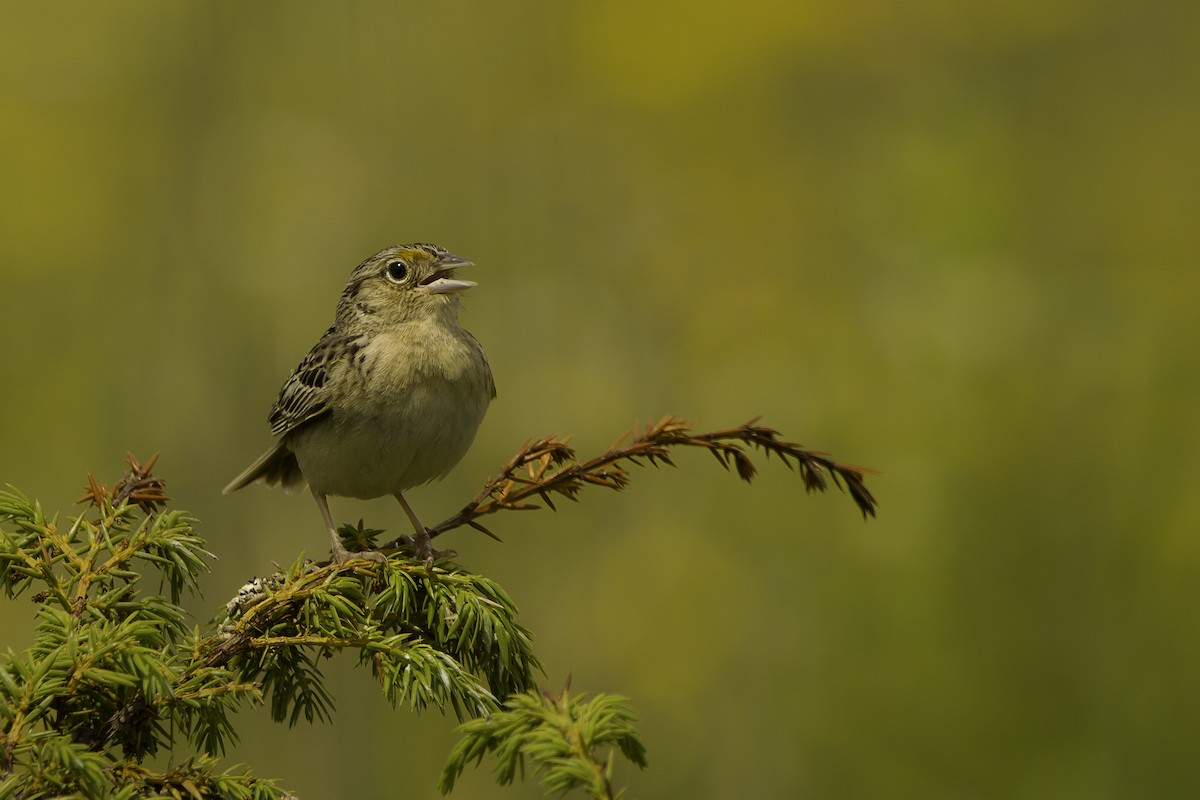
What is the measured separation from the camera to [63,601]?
2.29m

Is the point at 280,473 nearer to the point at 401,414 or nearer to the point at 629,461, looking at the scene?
the point at 401,414

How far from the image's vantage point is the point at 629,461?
2.49m

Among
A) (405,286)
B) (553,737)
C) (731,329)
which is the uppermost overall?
(731,329)

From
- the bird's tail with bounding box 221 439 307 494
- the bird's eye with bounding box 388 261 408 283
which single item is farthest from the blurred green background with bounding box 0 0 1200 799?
the bird's eye with bounding box 388 261 408 283

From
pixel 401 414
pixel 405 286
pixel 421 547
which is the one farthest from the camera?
pixel 405 286

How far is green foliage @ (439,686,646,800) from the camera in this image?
1930 mm

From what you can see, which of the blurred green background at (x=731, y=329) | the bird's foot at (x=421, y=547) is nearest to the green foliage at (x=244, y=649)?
the bird's foot at (x=421, y=547)

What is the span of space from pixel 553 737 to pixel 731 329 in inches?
→ 269

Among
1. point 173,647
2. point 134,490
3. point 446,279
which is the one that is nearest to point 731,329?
point 446,279

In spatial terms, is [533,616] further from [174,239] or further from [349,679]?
[174,239]

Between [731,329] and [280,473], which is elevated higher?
[731,329]

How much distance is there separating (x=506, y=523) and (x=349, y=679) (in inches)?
60.1

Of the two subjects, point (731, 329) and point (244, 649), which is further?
point (731, 329)

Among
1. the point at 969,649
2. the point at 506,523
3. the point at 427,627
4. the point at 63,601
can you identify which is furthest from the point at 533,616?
the point at 63,601
